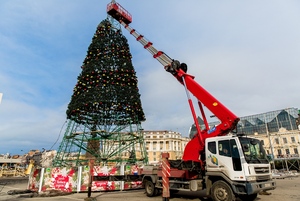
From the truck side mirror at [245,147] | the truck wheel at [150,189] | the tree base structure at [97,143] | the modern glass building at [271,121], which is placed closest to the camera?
the truck side mirror at [245,147]

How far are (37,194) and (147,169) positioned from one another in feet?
26.0

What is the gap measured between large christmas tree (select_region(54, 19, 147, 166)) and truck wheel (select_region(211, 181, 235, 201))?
484 inches

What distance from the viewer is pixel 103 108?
21.3m

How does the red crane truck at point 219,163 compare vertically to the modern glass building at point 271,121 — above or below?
below

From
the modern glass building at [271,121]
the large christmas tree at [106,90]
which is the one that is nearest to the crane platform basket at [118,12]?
the large christmas tree at [106,90]

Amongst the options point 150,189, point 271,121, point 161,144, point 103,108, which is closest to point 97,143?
point 103,108

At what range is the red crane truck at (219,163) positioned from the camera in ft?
32.4

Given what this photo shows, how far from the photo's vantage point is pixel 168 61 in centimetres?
1634

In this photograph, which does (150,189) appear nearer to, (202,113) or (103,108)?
(202,113)

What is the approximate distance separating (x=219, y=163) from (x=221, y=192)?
1.33m

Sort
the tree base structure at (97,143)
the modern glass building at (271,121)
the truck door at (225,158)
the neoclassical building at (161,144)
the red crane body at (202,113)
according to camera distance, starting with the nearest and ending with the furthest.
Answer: the truck door at (225,158), the red crane body at (202,113), the tree base structure at (97,143), the modern glass building at (271,121), the neoclassical building at (161,144)

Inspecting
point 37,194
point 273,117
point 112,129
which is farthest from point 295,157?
point 37,194

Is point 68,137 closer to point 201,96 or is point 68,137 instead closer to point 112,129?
point 112,129

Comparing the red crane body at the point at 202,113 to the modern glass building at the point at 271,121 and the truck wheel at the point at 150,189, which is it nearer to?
the truck wheel at the point at 150,189
